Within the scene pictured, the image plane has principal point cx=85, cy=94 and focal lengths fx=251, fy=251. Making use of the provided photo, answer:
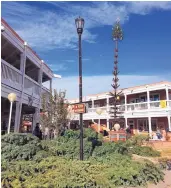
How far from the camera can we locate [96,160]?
8594mm

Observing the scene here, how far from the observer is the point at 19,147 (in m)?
7.75

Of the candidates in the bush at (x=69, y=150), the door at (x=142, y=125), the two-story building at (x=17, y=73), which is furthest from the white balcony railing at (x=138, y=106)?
the bush at (x=69, y=150)

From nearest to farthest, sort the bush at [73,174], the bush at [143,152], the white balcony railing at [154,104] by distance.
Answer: the bush at [73,174], the bush at [143,152], the white balcony railing at [154,104]

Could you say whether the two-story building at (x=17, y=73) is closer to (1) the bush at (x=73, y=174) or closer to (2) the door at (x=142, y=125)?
(1) the bush at (x=73, y=174)

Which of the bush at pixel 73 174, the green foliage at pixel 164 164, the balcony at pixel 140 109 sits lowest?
→ the green foliage at pixel 164 164

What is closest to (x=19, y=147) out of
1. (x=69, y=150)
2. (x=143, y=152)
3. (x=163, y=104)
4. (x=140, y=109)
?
(x=69, y=150)

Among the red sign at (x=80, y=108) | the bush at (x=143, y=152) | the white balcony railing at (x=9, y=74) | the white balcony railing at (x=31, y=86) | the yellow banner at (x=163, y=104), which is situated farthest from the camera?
the yellow banner at (x=163, y=104)

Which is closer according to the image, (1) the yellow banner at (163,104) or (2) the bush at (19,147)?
(2) the bush at (19,147)

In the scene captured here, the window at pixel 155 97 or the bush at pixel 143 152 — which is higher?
the window at pixel 155 97

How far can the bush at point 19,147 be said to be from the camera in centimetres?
742

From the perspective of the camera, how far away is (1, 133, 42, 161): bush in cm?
742

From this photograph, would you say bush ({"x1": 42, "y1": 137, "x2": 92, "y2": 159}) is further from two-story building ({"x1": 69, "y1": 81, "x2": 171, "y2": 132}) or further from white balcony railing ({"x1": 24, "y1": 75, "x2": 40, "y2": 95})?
two-story building ({"x1": 69, "y1": 81, "x2": 171, "y2": 132})

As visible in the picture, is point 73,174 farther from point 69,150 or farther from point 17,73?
point 17,73

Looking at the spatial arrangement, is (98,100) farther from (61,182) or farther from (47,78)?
(61,182)
